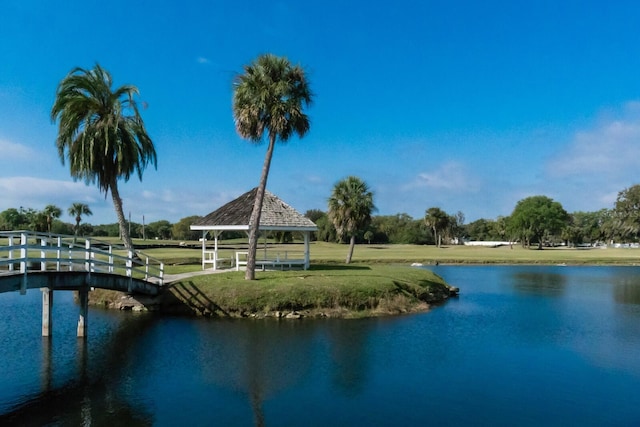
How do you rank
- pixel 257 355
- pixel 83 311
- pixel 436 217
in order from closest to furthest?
pixel 257 355 → pixel 83 311 → pixel 436 217

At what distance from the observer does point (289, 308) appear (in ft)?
83.7

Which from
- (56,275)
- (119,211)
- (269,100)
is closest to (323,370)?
(56,275)

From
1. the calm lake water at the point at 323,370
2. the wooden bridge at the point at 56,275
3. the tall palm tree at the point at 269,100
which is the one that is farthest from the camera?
the tall palm tree at the point at 269,100

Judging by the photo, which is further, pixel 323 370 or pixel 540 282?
pixel 540 282

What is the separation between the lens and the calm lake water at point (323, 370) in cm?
1284

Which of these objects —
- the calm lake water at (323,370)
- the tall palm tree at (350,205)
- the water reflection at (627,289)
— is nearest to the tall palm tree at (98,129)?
the calm lake water at (323,370)

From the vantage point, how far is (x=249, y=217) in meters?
32.7

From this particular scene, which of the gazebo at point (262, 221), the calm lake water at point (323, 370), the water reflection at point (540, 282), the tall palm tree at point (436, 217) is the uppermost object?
the tall palm tree at point (436, 217)

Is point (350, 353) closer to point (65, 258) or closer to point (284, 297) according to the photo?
point (284, 297)

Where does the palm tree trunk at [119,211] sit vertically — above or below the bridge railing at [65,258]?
above

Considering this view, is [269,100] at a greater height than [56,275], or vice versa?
[269,100]

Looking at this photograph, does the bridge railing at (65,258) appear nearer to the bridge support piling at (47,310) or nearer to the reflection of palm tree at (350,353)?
the bridge support piling at (47,310)

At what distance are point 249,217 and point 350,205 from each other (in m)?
18.3

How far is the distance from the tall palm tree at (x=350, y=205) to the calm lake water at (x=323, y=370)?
22.4m
